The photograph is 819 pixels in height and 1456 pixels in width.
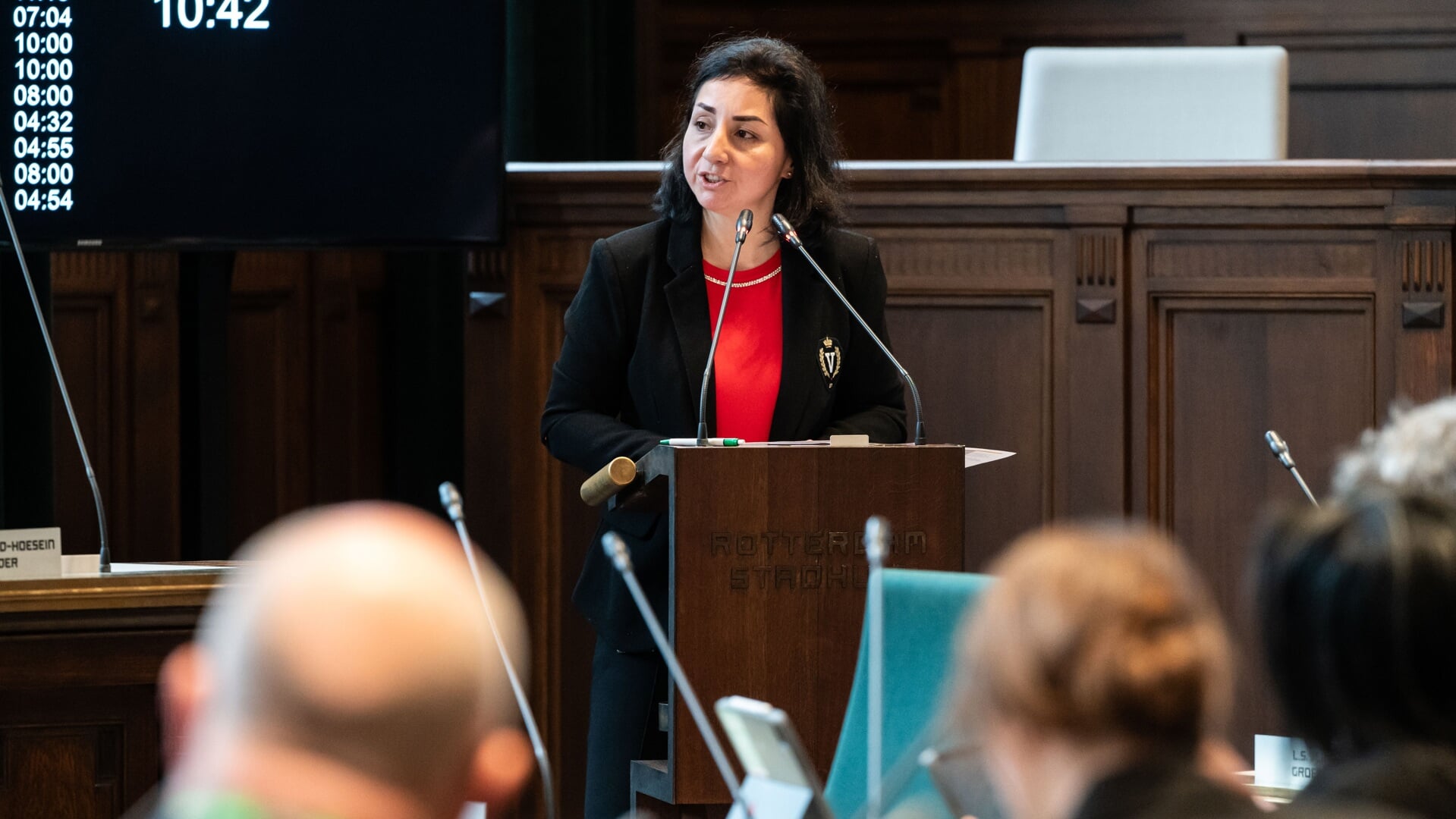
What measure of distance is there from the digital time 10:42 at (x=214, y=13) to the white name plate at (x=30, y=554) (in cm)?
142

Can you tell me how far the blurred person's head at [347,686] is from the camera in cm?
93

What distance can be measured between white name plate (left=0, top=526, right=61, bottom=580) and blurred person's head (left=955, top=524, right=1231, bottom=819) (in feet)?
7.01

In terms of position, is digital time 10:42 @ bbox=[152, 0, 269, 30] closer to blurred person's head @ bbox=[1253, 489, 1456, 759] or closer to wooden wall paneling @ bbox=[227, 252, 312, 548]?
wooden wall paneling @ bbox=[227, 252, 312, 548]

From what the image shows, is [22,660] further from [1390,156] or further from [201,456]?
[1390,156]

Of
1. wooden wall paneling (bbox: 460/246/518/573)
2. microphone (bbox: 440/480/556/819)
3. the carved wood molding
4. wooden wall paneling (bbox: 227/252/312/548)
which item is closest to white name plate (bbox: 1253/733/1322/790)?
microphone (bbox: 440/480/556/819)

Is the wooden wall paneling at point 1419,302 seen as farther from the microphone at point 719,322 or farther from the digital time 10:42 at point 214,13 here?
the digital time 10:42 at point 214,13

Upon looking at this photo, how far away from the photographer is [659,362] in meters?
3.00

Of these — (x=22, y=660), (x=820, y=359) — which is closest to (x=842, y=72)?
(x=820, y=359)

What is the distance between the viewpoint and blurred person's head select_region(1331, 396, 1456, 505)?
1677mm

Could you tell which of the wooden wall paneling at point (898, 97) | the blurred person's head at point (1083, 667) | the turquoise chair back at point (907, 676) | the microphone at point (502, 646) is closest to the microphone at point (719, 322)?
the turquoise chair back at point (907, 676)

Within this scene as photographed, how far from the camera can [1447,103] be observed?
20.6 feet

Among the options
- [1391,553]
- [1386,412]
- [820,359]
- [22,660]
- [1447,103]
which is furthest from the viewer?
[1447,103]

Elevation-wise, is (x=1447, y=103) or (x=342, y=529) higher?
(x=1447, y=103)

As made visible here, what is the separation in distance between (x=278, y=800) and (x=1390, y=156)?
6006 mm
